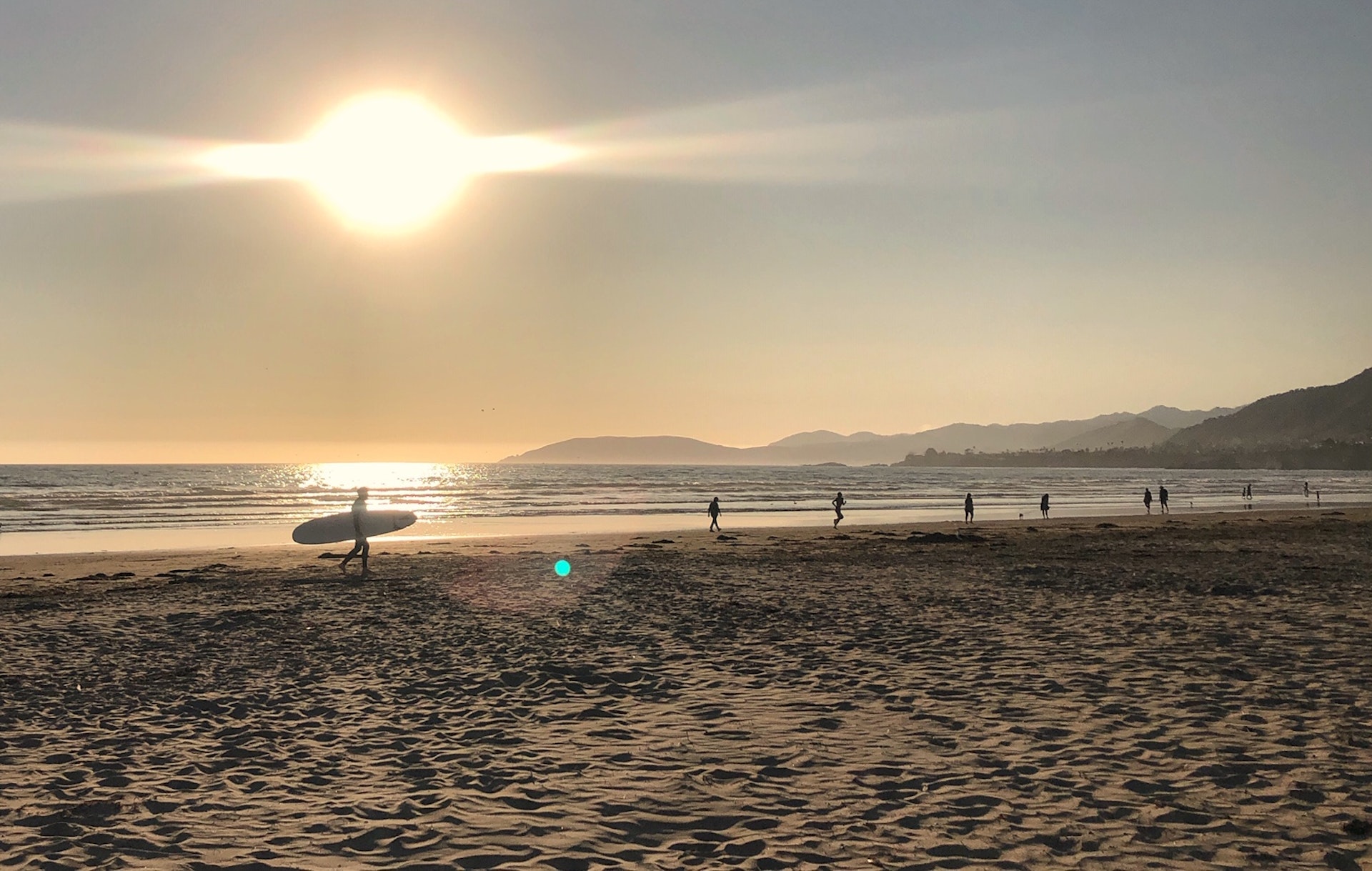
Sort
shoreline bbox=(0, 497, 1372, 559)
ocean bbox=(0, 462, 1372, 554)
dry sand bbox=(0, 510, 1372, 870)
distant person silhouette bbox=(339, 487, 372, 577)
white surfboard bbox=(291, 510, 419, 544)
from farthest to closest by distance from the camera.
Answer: ocean bbox=(0, 462, 1372, 554) < shoreline bbox=(0, 497, 1372, 559) < white surfboard bbox=(291, 510, 419, 544) < distant person silhouette bbox=(339, 487, 372, 577) < dry sand bbox=(0, 510, 1372, 870)

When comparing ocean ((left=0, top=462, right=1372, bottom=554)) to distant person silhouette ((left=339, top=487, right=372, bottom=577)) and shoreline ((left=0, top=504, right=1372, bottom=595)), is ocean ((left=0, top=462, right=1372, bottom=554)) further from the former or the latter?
distant person silhouette ((left=339, top=487, right=372, bottom=577))

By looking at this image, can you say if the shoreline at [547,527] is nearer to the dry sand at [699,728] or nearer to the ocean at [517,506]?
the ocean at [517,506]

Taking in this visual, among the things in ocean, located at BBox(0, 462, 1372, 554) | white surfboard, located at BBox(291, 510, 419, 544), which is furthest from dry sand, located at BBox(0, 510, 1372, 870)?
ocean, located at BBox(0, 462, 1372, 554)

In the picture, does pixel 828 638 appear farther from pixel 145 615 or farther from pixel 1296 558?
pixel 1296 558

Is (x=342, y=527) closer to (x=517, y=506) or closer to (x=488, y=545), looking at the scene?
(x=488, y=545)

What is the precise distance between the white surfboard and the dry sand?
7895mm

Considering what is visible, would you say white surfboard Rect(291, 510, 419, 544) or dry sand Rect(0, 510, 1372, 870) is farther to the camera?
white surfboard Rect(291, 510, 419, 544)

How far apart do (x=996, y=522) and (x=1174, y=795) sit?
37667 mm

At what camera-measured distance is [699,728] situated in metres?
8.08

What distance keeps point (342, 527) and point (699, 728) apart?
2178 cm

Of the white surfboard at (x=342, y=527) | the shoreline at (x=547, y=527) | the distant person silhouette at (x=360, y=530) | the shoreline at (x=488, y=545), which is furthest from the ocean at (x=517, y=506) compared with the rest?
the distant person silhouette at (x=360, y=530)

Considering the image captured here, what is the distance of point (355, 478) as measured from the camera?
155 metres

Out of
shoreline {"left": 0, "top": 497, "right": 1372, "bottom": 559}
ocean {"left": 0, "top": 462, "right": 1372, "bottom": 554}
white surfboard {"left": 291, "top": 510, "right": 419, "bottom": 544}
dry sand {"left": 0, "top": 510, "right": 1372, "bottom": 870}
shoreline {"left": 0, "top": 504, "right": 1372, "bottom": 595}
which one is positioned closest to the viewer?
dry sand {"left": 0, "top": 510, "right": 1372, "bottom": 870}

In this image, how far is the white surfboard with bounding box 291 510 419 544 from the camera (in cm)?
2520
